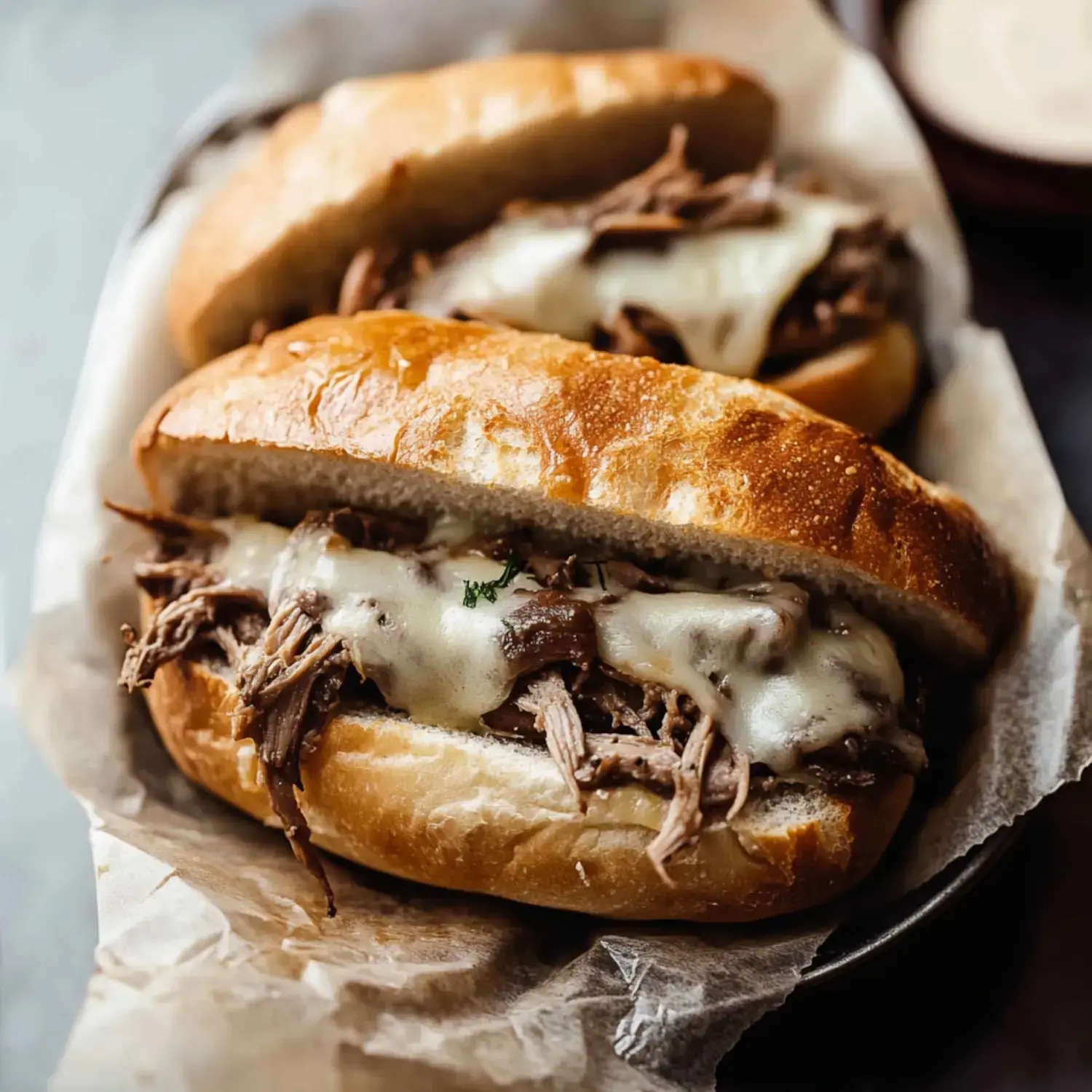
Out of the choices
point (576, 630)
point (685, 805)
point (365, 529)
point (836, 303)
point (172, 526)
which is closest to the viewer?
point (685, 805)

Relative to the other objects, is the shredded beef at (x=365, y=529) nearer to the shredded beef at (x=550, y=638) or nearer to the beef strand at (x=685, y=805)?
the shredded beef at (x=550, y=638)

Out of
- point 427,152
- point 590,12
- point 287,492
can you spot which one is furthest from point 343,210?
point 590,12

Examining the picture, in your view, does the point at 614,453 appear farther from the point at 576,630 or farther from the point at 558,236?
the point at 558,236

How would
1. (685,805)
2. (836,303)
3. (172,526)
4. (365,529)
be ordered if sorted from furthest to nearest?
(836,303) < (172,526) < (365,529) < (685,805)

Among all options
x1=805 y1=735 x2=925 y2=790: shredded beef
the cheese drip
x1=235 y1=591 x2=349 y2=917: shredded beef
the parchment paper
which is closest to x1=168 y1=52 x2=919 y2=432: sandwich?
the parchment paper

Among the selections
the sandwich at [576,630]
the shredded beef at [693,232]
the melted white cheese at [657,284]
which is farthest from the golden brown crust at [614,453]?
the shredded beef at [693,232]

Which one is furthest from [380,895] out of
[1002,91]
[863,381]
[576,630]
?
[1002,91]

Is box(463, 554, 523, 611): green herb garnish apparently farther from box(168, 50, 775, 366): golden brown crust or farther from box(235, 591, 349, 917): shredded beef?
box(168, 50, 775, 366): golden brown crust

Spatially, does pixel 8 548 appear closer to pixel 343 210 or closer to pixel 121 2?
pixel 343 210
